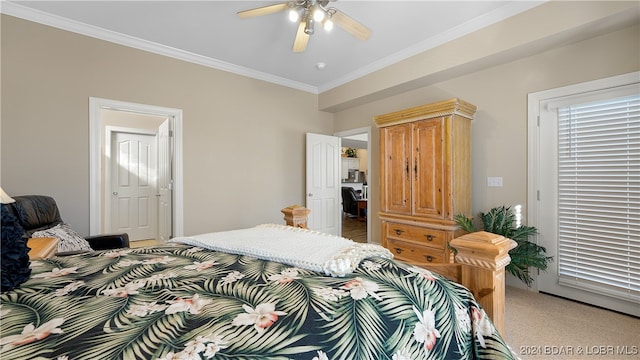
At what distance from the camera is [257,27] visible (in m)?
2.82

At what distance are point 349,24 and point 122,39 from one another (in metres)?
2.56

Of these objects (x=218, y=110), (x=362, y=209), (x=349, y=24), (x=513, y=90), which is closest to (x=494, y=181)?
(x=513, y=90)

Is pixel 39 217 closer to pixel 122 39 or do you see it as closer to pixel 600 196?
pixel 122 39

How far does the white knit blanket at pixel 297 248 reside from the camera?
1.01m

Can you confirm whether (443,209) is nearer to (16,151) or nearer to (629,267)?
(629,267)

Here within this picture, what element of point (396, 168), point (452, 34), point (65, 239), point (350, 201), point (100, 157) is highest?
point (452, 34)

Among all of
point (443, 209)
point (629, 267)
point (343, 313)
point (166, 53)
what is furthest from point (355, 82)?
point (343, 313)

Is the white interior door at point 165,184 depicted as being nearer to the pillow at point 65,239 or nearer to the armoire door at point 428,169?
the pillow at point 65,239

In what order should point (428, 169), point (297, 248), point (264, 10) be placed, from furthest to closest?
point (428, 169) < point (264, 10) < point (297, 248)

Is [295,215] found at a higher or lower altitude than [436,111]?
lower

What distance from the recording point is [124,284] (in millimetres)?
900

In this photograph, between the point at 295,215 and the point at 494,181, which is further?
the point at 494,181

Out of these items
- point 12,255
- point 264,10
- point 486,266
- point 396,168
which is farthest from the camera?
point 396,168

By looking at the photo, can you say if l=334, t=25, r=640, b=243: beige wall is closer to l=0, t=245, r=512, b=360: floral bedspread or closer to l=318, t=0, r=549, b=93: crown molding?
l=318, t=0, r=549, b=93: crown molding
